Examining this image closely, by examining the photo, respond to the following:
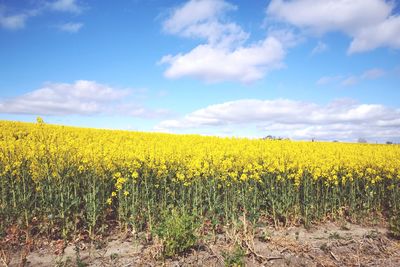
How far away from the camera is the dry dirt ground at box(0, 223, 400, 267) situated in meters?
6.03

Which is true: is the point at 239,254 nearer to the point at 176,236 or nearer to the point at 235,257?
the point at 235,257

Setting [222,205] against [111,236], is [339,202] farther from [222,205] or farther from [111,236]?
[111,236]

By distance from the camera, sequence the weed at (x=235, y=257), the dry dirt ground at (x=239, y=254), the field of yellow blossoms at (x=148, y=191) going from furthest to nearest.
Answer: the field of yellow blossoms at (x=148, y=191)
the dry dirt ground at (x=239, y=254)
the weed at (x=235, y=257)

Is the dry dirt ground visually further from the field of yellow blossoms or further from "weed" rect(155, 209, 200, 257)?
the field of yellow blossoms

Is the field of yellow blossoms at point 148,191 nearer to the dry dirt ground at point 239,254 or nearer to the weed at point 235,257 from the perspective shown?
the dry dirt ground at point 239,254

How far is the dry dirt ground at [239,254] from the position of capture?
6.03 m

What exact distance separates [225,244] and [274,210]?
2451 mm

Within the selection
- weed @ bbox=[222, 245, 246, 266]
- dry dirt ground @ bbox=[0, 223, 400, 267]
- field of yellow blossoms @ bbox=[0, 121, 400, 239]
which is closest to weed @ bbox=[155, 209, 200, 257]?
dry dirt ground @ bbox=[0, 223, 400, 267]

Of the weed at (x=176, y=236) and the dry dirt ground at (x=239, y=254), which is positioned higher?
the weed at (x=176, y=236)

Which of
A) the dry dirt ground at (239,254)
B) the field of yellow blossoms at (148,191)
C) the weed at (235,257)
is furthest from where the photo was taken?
the field of yellow blossoms at (148,191)

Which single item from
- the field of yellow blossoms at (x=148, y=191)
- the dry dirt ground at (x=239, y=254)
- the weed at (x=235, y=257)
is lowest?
the dry dirt ground at (x=239, y=254)

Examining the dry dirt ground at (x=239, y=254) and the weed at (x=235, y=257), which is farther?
the dry dirt ground at (x=239, y=254)

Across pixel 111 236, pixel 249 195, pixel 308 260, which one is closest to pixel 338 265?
pixel 308 260

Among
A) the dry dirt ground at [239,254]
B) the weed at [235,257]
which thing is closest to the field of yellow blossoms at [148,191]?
the dry dirt ground at [239,254]
